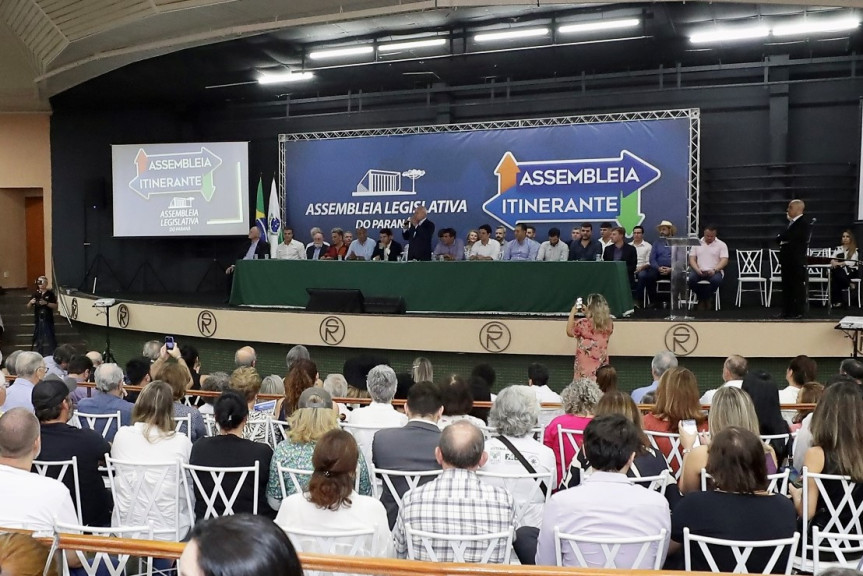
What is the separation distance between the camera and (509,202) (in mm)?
12352

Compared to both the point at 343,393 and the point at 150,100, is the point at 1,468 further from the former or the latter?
the point at 150,100

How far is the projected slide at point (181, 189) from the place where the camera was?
13617 mm

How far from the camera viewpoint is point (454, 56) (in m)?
11.3

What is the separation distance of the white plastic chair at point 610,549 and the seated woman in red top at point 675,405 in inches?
55.3

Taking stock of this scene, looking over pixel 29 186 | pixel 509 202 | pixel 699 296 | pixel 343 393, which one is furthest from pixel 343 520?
pixel 29 186

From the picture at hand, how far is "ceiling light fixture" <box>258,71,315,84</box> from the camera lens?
12.8 metres

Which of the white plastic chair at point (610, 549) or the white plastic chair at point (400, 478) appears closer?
the white plastic chair at point (610, 549)

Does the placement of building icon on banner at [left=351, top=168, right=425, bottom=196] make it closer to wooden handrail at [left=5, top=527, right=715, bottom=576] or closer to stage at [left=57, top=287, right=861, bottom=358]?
stage at [left=57, top=287, right=861, bottom=358]

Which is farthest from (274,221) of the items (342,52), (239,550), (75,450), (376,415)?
(239,550)

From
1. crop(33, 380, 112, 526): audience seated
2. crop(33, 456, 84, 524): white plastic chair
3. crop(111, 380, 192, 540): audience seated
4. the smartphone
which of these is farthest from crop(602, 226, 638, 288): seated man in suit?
crop(33, 456, 84, 524): white plastic chair

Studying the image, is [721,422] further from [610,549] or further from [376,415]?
[376,415]

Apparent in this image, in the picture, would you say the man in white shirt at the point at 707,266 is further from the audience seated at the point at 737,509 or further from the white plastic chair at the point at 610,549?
the white plastic chair at the point at 610,549

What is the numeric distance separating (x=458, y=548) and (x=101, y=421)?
2.68 meters

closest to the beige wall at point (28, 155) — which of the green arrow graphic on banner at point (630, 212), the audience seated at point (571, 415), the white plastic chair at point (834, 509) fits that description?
the green arrow graphic on banner at point (630, 212)
